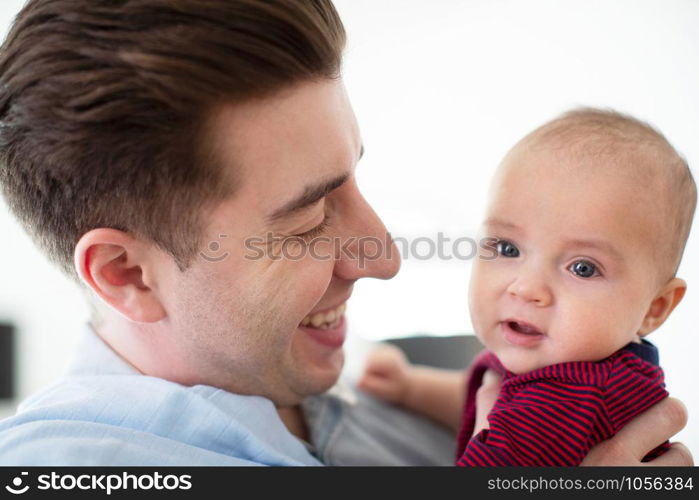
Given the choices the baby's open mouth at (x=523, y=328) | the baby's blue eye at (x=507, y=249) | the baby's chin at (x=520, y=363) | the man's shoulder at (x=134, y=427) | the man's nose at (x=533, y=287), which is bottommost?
the man's shoulder at (x=134, y=427)

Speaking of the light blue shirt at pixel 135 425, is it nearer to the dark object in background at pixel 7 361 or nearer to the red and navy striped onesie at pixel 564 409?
the red and navy striped onesie at pixel 564 409

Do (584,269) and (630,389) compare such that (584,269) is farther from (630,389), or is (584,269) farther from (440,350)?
(440,350)

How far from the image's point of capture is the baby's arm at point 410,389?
1.67 meters

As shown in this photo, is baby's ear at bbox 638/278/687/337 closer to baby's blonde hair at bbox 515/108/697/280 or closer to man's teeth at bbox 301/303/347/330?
baby's blonde hair at bbox 515/108/697/280

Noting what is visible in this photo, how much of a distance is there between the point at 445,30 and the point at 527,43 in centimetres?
21

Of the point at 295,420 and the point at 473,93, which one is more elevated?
the point at 473,93

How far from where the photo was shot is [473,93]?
1.67m

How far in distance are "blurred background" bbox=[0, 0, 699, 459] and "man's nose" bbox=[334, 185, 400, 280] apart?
274 mm

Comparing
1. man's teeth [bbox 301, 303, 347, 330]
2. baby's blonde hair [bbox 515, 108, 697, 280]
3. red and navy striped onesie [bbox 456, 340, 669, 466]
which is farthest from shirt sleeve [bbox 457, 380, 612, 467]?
man's teeth [bbox 301, 303, 347, 330]

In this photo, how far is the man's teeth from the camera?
A: 4.23 feet

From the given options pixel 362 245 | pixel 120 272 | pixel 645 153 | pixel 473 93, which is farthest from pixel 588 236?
pixel 120 272

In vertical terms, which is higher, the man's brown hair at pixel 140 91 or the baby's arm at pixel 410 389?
the man's brown hair at pixel 140 91

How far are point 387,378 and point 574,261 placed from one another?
28.0 inches

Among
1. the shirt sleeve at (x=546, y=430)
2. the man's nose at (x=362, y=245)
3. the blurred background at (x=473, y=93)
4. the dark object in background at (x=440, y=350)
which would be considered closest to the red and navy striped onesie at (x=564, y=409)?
the shirt sleeve at (x=546, y=430)
